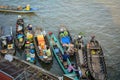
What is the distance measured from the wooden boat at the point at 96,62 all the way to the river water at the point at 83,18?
6.19 ft

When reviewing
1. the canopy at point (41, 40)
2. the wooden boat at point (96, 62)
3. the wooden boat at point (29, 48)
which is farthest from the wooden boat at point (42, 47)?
the wooden boat at point (96, 62)

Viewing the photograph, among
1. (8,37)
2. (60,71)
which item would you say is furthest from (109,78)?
(8,37)

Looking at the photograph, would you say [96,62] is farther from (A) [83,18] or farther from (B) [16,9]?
(B) [16,9]

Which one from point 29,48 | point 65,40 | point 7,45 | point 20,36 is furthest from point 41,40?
point 7,45

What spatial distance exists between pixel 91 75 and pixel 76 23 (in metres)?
11.0

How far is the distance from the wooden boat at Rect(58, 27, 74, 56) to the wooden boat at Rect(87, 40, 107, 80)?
181cm

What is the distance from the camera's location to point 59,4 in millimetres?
34219

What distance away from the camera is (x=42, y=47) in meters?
23.9

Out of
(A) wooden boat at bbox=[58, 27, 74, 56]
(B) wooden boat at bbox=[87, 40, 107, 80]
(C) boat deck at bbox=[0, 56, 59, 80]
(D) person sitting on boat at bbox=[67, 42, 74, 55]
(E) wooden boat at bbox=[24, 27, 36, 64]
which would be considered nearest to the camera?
(C) boat deck at bbox=[0, 56, 59, 80]

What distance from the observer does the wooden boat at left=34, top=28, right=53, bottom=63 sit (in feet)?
74.4

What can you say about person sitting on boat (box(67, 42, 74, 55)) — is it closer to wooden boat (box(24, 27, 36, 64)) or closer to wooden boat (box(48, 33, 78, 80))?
wooden boat (box(48, 33, 78, 80))

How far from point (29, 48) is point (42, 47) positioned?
143 centimetres

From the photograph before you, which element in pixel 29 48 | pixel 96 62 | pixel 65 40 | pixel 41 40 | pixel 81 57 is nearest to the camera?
pixel 96 62

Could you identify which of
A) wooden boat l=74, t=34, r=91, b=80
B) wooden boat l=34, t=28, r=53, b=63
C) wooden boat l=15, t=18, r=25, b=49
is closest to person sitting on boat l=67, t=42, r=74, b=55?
wooden boat l=74, t=34, r=91, b=80
